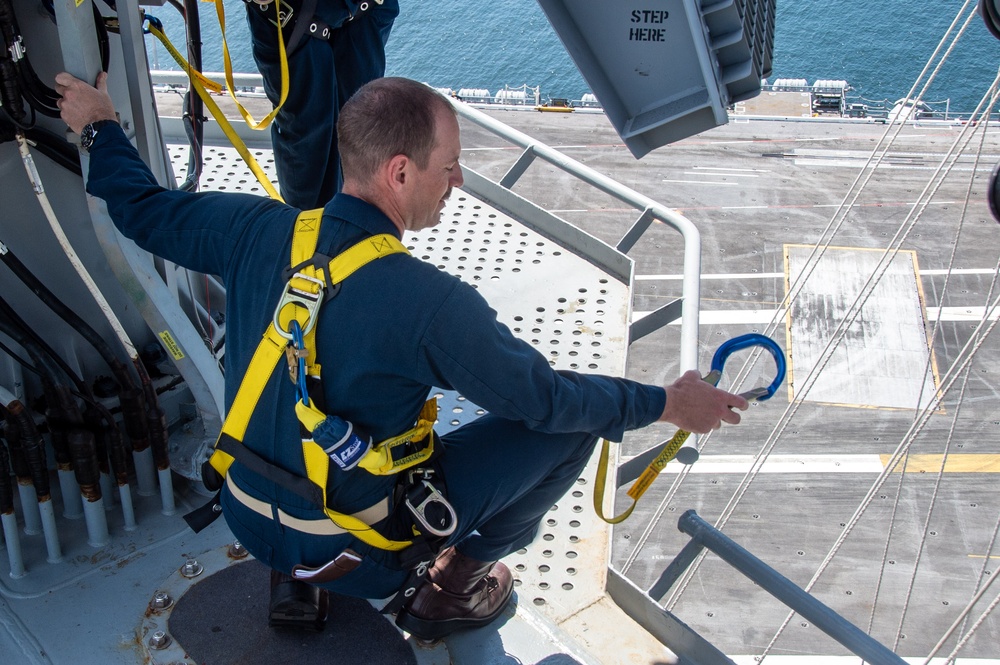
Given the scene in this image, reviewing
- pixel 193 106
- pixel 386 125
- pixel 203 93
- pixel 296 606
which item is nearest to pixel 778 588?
pixel 296 606

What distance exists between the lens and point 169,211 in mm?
2746

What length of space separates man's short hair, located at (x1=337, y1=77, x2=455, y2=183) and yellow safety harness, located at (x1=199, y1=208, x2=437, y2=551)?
0.68 ft

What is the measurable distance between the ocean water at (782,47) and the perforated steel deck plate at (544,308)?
36349 millimetres

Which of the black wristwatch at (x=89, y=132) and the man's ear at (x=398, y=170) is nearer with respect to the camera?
the man's ear at (x=398, y=170)

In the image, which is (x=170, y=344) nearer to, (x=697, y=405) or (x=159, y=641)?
(x=159, y=641)

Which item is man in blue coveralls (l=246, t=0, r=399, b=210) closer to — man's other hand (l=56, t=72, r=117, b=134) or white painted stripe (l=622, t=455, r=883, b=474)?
man's other hand (l=56, t=72, r=117, b=134)

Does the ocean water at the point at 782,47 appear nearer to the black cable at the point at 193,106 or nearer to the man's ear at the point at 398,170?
the black cable at the point at 193,106

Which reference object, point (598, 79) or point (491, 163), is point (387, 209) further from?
point (491, 163)

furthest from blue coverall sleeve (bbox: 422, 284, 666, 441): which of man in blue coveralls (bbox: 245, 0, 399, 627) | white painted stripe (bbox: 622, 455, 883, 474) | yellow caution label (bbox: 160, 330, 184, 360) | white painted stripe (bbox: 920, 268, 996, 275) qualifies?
white painted stripe (bbox: 920, 268, 996, 275)

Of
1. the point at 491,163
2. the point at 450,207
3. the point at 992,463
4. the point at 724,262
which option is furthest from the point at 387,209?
the point at 491,163

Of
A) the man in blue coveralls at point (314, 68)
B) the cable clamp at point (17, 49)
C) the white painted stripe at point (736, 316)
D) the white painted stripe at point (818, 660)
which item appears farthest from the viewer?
the white painted stripe at point (736, 316)

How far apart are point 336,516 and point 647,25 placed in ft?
6.61

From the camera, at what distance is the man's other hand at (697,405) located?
8.36 feet

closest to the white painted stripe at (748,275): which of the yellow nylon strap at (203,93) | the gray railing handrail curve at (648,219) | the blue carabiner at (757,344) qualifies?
the gray railing handrail curve at (648,219)
